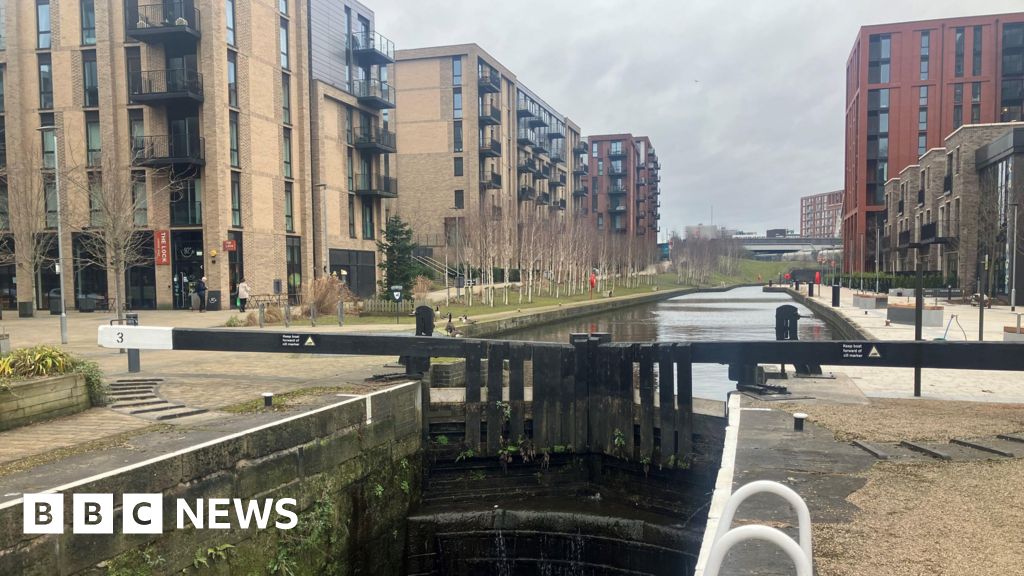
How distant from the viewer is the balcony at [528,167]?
72113 millimetres

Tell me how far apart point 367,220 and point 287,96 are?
9.92 m

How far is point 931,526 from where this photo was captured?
504 cm

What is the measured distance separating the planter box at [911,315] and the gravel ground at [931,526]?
60.6 ft

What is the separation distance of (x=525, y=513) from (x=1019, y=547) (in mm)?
6492

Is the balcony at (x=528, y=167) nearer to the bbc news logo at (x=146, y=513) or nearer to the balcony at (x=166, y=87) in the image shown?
the balcony at (x=166, y=87)

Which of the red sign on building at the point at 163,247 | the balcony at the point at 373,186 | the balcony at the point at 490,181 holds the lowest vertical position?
the red sign on building at the point at 163,247

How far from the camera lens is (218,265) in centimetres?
3212

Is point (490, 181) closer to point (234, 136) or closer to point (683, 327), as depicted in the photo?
point (234, 136)

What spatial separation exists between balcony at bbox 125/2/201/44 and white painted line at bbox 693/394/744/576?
32.1 m

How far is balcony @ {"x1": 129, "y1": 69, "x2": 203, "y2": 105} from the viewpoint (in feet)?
103

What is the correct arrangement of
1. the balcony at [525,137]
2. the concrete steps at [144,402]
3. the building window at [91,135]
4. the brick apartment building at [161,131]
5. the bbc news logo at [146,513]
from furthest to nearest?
the balcony at [525,137], the building window at [91,135], the brick apartment building at [161,131], the concrete steps at [144,402], the bbc news logo at [146,513]

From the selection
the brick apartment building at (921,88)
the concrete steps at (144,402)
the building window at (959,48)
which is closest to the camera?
the concrete steps at (144,402)

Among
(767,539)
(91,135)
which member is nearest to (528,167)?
(91,135)

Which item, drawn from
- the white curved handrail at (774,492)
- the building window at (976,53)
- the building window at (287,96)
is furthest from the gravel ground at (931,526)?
the building window at (976,53)
